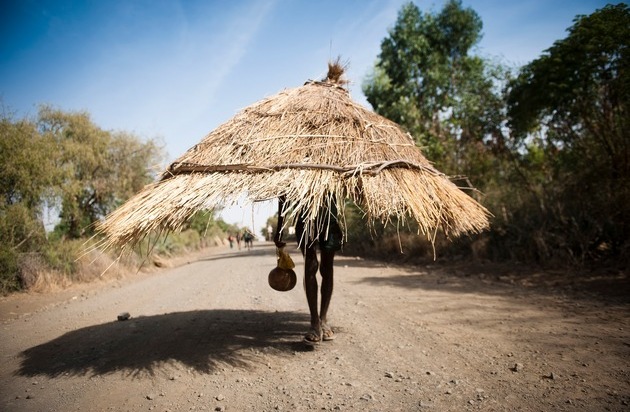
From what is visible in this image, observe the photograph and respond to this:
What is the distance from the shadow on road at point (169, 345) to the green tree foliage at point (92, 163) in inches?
499

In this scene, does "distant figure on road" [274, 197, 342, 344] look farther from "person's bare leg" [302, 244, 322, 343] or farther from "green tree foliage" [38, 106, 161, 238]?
"green tree foliage" [38, 106, 161, 238]

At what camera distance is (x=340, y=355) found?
3143 mm

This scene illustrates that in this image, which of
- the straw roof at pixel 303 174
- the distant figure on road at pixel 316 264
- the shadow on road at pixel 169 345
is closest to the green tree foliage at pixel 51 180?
the shadow on road at pixel 169 345

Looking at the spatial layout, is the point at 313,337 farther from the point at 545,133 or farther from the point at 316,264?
the point at 545,133

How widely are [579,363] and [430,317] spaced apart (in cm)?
172

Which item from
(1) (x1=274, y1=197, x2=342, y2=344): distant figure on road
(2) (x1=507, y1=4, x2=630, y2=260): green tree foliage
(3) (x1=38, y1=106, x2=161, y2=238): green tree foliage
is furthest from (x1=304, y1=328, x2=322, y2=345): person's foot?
(3) (x1=38, y1=106, x2=161, y2=238): green tree foliage

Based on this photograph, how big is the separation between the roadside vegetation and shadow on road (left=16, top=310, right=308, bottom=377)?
3.88 ft

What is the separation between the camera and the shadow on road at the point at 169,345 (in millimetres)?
A: 3109

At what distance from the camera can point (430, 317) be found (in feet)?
14.1

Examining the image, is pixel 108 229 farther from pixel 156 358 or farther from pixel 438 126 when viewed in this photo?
Answer: pixel 438 126

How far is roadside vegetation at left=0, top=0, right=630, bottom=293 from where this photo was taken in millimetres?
6805

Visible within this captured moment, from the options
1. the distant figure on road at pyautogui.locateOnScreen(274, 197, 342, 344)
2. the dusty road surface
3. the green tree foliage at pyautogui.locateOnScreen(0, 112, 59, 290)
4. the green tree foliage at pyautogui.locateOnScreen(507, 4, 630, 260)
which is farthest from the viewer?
the green tree foliage at pyautogui.locateOnScreen(0, 112, 59, 290)

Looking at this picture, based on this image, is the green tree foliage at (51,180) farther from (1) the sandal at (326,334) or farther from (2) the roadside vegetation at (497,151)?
(1) the sandal at (326,334)

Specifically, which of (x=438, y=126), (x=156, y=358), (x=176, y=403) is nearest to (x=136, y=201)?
(x=156, y=358)
